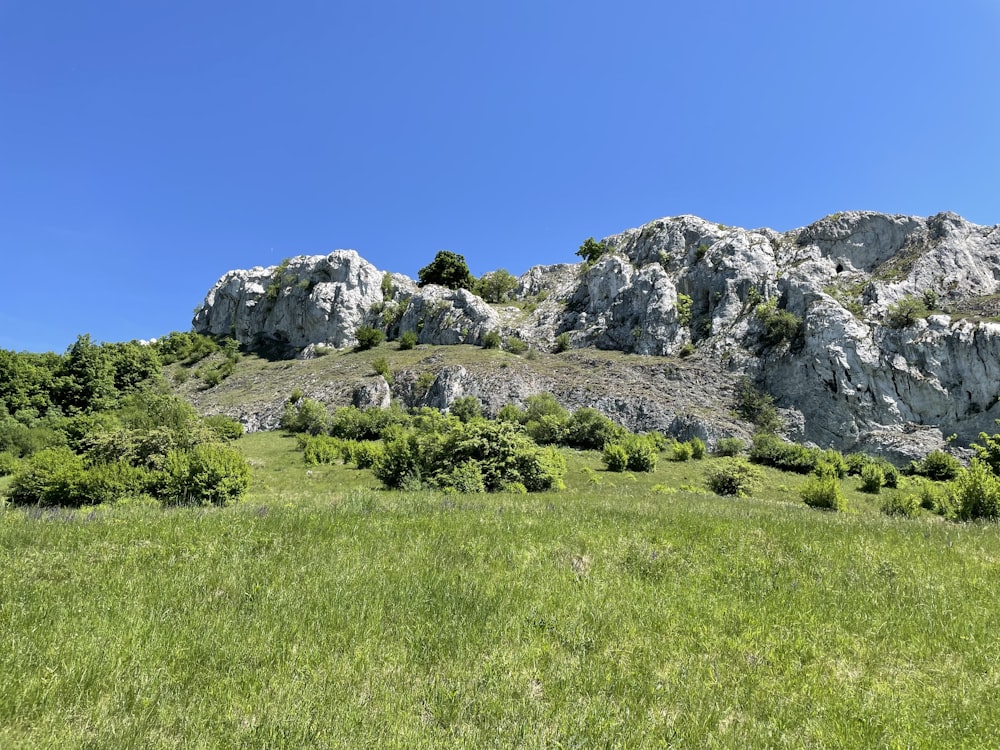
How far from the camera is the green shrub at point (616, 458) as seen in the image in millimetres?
34219

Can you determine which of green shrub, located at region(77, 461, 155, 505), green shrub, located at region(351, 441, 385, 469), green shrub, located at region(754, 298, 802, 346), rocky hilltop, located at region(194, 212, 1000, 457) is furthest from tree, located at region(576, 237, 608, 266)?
green shrub, located at region(77, 461, 155, 505)

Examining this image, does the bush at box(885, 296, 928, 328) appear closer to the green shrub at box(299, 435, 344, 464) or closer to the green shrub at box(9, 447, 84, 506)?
the green shrub at box(299, 435, 344, 464)

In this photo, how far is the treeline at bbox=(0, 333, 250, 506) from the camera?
18.1 meters

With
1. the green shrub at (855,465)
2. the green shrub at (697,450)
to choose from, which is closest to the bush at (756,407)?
the green shrub at (855,465)

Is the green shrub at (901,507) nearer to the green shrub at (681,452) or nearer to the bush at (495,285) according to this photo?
the green shrub at (681,452)

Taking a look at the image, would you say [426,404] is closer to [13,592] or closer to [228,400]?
[228,400]

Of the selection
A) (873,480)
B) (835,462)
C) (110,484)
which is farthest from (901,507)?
(110,484)

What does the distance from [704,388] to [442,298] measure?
46.9m

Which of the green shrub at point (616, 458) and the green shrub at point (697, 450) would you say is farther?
the green shrub at point (697, 450)

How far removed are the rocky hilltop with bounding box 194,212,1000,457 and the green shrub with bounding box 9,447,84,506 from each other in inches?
1410

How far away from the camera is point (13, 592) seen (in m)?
5.72

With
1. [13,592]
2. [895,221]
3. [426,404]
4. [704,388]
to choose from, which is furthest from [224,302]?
[895,221]

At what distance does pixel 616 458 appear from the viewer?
34.4 metres

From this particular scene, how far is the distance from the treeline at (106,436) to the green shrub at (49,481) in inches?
1.7
